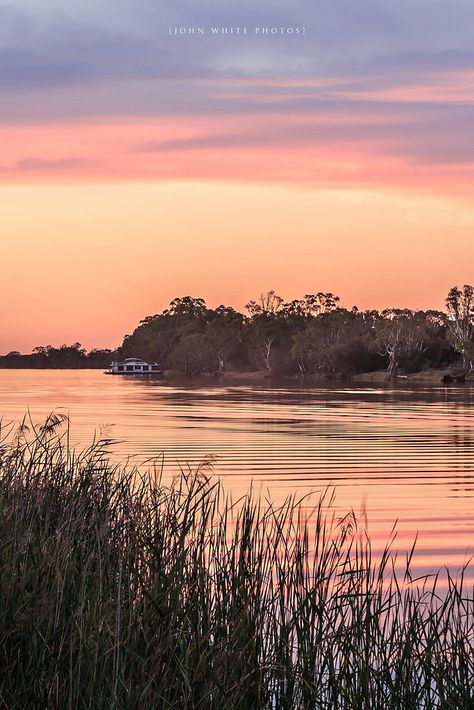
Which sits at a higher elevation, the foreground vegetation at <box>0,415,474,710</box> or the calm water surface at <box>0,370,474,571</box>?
the foreground vegetation at <box>0,415,474,710</box>

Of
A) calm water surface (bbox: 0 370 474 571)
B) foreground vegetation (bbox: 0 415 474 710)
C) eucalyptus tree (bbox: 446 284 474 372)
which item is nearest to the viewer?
foreground vegetation (bbox: 0 415 474 710)

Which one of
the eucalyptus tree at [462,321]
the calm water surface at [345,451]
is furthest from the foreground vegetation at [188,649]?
the eucalyptus tree at [462,321]

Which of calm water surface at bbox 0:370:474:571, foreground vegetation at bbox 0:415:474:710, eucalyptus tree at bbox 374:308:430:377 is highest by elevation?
eucalyptus tree at bbox 374:308:430:377

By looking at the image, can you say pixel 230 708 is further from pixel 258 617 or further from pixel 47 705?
pixel 258 617

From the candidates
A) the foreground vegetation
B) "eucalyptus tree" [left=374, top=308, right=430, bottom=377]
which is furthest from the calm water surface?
"eucalyptus tree" [left=374, top=308, right=430, bottom=377]

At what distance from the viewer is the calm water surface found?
A: 21.2 meters

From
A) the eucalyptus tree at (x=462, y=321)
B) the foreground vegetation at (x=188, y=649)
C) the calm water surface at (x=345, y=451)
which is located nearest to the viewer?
the foreground vegetation at (x=188, y=649)

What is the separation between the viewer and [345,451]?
123ft

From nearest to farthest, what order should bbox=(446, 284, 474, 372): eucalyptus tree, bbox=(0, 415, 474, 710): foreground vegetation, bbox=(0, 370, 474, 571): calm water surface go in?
bbox=(0, 415, 474, 710): foreground vegetation
bbox=(0, 370, 474, 571): calm water surface
bbox=(446, 284, 474, 372): eucalyptus tree

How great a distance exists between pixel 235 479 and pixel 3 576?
19.3 metres

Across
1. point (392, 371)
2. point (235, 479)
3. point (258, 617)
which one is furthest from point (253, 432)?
point (392, 371)

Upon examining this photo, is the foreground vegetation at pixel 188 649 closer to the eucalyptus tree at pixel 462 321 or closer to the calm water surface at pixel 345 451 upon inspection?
the calm water surface at pixel 345 451

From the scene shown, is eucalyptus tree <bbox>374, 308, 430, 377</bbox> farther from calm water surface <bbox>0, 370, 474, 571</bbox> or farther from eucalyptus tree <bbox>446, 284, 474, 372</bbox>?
calm water surface <bbox>0, 370, 474, 571</bbox>

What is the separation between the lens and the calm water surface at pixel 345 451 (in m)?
21.2
